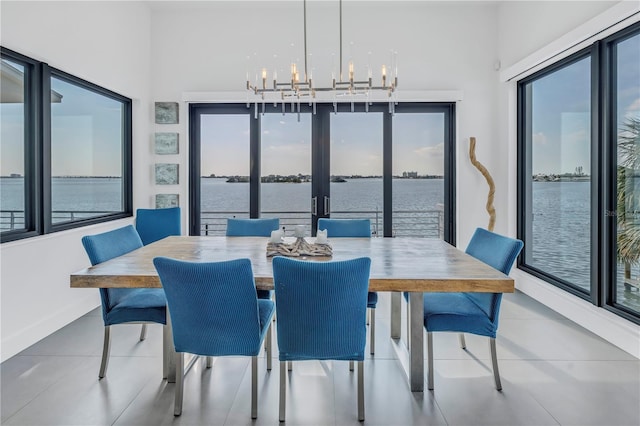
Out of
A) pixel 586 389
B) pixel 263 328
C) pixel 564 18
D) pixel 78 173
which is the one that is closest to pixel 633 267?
pixel 586 389

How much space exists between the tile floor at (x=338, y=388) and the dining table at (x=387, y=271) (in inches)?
8.0

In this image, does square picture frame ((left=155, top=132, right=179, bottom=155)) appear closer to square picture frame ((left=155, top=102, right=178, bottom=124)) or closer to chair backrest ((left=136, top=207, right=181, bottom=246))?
square picture frame ((left=155, top=102, right=178, bottom=124))

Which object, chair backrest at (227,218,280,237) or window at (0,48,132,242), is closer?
window at (0,48,132,242)

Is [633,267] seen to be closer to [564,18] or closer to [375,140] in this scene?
[564,18]

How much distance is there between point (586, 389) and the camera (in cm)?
230

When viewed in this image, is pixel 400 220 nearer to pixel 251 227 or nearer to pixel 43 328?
pixel 251 227

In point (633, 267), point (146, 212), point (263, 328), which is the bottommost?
point (263, 328)

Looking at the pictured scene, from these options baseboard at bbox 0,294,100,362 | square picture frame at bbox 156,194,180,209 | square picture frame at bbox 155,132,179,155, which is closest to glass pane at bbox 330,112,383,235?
square picture frame at bbox 156,194,180,209

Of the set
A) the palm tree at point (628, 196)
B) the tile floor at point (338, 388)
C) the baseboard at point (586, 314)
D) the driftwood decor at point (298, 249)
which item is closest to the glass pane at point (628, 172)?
the palm tree at point (628, 196)

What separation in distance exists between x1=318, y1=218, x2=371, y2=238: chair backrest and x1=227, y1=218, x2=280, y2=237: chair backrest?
447 millimetres

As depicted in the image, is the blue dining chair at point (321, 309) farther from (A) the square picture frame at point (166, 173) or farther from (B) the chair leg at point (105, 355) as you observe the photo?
(A) the square picture frame at point (166, 173)

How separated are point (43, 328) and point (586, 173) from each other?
4638mm

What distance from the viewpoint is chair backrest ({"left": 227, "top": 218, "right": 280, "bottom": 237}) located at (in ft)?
11.5

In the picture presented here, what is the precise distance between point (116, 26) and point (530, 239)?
496 cm
